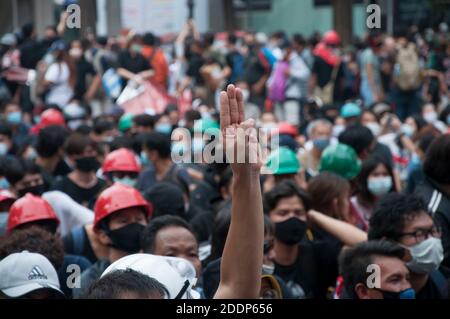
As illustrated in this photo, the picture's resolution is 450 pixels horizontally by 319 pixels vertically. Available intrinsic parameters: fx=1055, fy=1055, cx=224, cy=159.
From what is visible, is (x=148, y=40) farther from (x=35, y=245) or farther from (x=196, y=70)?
(x=35, y=245)

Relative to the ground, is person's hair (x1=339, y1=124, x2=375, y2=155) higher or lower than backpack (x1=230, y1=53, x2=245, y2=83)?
higher

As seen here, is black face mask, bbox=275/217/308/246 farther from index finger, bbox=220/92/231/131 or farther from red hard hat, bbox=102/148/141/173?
index finger, bbox=220/92/231/131

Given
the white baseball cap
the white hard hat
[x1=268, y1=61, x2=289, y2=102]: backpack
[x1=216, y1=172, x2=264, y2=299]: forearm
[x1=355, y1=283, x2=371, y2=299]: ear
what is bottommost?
[x1=268, y1=61, x2=289, y2=102]: backpack

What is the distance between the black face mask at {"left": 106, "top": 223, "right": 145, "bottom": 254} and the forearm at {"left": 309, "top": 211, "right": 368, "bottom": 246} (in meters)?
1.14

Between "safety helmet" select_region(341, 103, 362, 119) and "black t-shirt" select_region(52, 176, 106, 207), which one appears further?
"safety helmet" select_region(341, 103, 362, 119)

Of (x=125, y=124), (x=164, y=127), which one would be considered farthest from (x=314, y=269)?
(x=125, y=124)

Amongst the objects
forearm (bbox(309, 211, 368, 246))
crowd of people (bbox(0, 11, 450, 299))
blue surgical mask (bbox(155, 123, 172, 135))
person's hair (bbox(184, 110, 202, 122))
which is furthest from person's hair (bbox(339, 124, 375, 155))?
person's hair (bbox(184, 110, 202, 122))

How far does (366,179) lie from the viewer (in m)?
7.07

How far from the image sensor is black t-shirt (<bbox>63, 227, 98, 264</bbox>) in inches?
231

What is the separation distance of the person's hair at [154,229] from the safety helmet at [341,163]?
2.45 m

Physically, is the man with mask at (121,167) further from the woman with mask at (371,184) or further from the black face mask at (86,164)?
the woman with mask at (371,184)

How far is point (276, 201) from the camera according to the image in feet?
19.9

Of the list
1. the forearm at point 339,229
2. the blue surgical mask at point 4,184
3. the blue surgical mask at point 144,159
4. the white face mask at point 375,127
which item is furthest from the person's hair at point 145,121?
the forearm at point 339,229
